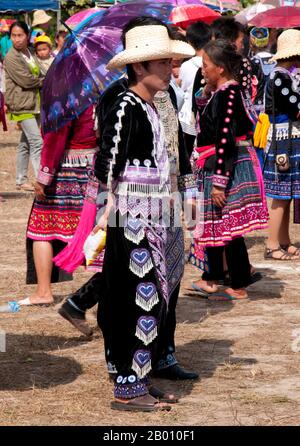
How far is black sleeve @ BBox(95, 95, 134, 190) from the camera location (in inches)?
207

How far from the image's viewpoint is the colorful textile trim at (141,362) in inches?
211

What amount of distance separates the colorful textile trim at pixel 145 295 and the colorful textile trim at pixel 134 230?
219 mm

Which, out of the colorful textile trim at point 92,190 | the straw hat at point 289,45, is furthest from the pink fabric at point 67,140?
the straw hat at point 289,45

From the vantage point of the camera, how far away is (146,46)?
5.30 m

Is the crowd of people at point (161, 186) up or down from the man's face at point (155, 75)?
down

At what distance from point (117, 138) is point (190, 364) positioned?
1.67 m

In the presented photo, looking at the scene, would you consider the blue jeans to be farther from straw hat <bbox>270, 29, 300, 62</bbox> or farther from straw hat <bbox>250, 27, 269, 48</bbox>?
straw hat <bbox>270, 29, 300, 62</bbox>

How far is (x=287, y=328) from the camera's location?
7.19 m

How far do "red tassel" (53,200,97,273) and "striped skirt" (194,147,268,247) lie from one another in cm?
118

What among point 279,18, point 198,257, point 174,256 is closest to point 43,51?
point 279,18

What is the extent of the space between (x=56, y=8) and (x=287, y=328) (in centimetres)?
2274

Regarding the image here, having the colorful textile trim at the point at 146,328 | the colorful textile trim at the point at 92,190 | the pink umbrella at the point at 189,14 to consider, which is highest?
the pink umbrella at the point at 189,14

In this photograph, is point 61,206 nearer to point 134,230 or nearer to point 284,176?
point 134,230

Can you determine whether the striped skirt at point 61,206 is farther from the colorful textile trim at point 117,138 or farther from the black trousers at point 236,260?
the colorful textile trim at point 117,138
